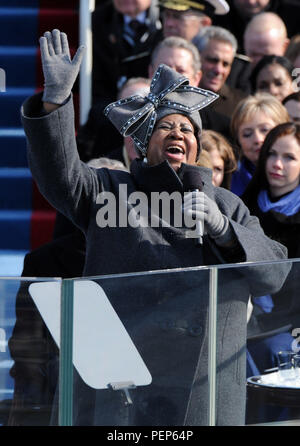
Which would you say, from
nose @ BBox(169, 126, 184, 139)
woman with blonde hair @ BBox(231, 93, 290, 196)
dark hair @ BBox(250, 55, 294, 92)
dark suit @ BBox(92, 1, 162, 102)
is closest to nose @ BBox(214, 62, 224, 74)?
dark hair @ BBox(250, 55, 294, 92)

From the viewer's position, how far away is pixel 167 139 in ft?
10.5

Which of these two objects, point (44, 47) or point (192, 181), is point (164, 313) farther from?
point (44, 47)

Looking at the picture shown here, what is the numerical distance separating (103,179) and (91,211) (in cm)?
12

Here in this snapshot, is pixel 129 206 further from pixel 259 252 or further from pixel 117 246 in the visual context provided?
pixel 259 252

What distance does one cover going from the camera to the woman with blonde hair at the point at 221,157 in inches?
186

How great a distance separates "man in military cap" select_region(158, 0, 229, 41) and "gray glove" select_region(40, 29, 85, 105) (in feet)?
10.4

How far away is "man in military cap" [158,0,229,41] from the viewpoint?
6.18m

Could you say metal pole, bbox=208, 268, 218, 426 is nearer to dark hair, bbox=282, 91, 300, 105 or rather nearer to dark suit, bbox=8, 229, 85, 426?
dark suit, bbox=8, 229, 85, 426

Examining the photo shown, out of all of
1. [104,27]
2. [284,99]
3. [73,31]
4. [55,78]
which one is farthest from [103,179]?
[73,31]

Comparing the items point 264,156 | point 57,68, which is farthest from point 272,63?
point 57,68

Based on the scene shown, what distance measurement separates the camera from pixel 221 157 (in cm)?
475
